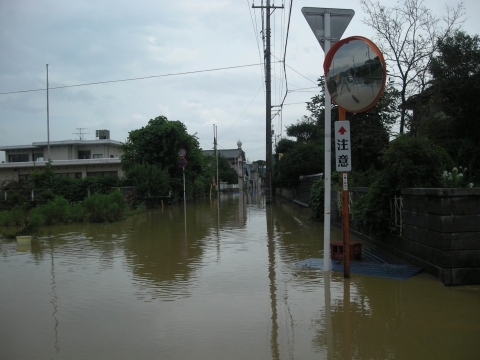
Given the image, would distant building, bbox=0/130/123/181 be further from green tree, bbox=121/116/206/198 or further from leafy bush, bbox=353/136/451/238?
leafy bush, bbox=353/136/451/238

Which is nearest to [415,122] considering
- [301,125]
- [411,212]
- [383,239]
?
[383,239]

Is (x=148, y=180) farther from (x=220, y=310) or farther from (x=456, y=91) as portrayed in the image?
(x=220, y=310)

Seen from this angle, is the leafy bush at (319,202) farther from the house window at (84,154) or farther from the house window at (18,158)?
the house window at (18,158)

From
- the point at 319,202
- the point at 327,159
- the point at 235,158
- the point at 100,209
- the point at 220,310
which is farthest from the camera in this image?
the point at 235,158

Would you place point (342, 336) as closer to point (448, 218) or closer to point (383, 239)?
point (448, 218)

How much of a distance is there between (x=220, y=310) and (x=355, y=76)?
4.01 m

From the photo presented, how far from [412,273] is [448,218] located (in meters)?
1.22

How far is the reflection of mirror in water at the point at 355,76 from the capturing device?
21.7 feet

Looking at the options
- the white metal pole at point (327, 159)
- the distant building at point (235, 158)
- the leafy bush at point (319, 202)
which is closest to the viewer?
the white metal pole at point (327, 159)

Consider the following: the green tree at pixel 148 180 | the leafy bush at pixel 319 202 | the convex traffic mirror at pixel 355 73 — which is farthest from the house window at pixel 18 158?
the convex traffic mirror at pixel 355 73

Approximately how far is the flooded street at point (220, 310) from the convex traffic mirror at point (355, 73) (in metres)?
2.86

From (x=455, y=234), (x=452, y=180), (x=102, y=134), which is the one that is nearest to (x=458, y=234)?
(x=455, y=234)

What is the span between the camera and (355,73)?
686 centimetres

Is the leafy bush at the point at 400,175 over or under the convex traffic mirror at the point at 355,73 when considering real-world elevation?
under
